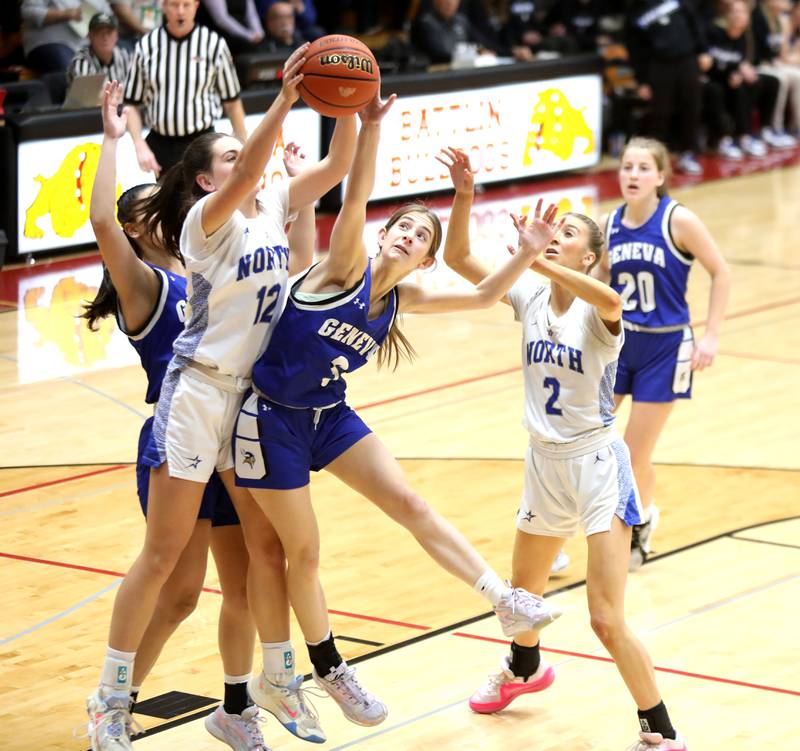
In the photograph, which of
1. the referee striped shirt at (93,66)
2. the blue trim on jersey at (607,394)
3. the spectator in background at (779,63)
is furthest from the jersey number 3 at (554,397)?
the spectator in background at (779,63)


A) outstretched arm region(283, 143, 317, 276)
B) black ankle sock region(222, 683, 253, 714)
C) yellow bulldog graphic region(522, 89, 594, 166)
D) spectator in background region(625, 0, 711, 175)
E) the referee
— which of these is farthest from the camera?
spectator in background region(625, 0, 711, 175)

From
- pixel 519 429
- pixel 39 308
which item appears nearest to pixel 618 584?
pixel 519 429

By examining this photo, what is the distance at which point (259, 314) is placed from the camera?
455cm

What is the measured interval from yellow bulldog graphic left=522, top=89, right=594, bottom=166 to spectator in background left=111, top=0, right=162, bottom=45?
4.29 metres

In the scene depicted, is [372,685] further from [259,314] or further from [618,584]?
[259,314]

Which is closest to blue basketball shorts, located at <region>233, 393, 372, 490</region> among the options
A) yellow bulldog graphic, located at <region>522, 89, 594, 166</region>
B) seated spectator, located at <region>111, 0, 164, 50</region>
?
seated spectator, located at <region>111, 0, 164, 50</region>

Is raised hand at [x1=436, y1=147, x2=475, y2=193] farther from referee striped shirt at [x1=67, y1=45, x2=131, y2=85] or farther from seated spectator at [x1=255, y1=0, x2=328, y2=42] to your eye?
seated spectator at [x1=255, y1=0, x2=328, y2=42]

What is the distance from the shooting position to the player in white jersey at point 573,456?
15.6 ft

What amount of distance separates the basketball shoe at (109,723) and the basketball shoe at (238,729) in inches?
12.9

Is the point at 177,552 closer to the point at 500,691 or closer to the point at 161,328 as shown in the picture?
the point at 161,328

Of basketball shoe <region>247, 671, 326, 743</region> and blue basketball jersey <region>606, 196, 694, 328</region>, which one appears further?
blue basketball jersey <region>606, 196, 694, 328</region>

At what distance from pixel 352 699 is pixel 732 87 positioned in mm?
16735

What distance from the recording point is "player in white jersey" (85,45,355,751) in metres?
4.49

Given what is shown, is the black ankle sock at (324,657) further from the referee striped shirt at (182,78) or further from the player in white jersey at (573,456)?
the referee striped shirt at (182,78)
